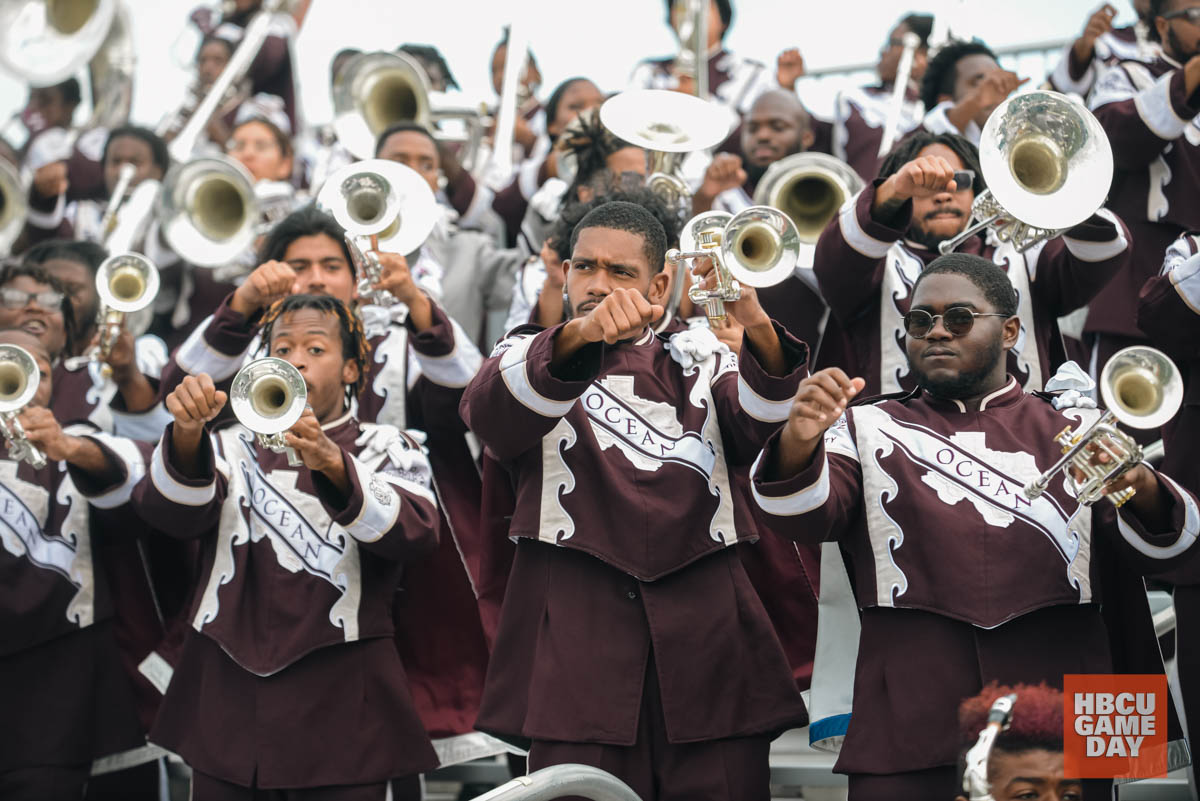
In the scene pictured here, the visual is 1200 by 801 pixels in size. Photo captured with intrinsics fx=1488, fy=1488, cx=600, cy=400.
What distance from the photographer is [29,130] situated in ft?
34.1

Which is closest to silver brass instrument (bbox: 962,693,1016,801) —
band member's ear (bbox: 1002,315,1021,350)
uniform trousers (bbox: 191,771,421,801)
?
band member's ear (bbox: 1002,315,1021,350)

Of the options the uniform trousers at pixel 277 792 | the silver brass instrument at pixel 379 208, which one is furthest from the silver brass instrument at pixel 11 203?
the uniform trousers at pixel 277 792

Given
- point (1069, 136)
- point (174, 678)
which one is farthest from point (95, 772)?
point (1069, 136)

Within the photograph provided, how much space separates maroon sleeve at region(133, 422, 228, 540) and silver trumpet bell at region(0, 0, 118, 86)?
4.21 m

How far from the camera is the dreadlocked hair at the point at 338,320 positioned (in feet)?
16.3

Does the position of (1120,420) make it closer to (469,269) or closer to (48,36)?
(469,269)

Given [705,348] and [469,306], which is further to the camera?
[469,306]

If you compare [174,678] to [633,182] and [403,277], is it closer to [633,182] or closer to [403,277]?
[403,277]

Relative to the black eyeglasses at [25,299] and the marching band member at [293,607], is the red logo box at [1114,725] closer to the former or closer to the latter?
the marching band member at [293,607]

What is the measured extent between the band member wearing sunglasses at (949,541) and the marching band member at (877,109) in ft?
13.2

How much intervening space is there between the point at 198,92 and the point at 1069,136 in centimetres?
703

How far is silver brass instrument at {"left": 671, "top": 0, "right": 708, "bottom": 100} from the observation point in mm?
7895

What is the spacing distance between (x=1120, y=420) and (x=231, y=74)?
7.71m

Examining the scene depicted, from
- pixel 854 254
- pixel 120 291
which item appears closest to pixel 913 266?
pixel 854 254
